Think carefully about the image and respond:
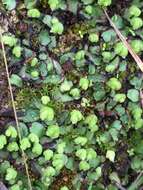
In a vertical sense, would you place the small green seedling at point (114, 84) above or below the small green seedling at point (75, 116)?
above

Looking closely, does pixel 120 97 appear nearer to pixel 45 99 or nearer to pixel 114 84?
pixel 114 84

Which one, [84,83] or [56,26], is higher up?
[56,26]

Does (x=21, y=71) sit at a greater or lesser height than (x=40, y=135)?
greater

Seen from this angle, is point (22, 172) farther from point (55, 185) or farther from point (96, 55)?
point (96, 55)

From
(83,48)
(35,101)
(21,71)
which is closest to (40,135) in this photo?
(35,101)

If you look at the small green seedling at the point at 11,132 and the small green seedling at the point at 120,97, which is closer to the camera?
the small green seedling at the point at 11,132

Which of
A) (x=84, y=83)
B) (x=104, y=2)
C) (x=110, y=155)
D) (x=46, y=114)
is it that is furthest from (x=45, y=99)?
(x=104, y=2)

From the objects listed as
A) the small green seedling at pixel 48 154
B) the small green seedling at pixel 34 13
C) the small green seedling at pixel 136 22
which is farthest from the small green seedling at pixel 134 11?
the small green seedling at pixel 48 154

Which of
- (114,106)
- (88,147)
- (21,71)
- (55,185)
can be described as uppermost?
Answer: (21,71)

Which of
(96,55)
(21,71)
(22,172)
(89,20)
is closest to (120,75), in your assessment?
(96,55)

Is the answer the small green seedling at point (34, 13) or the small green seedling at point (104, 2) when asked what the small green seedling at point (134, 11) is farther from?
the small green seedling at point (34, 13)

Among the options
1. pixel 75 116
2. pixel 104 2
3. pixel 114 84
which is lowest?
pixel 75 116
